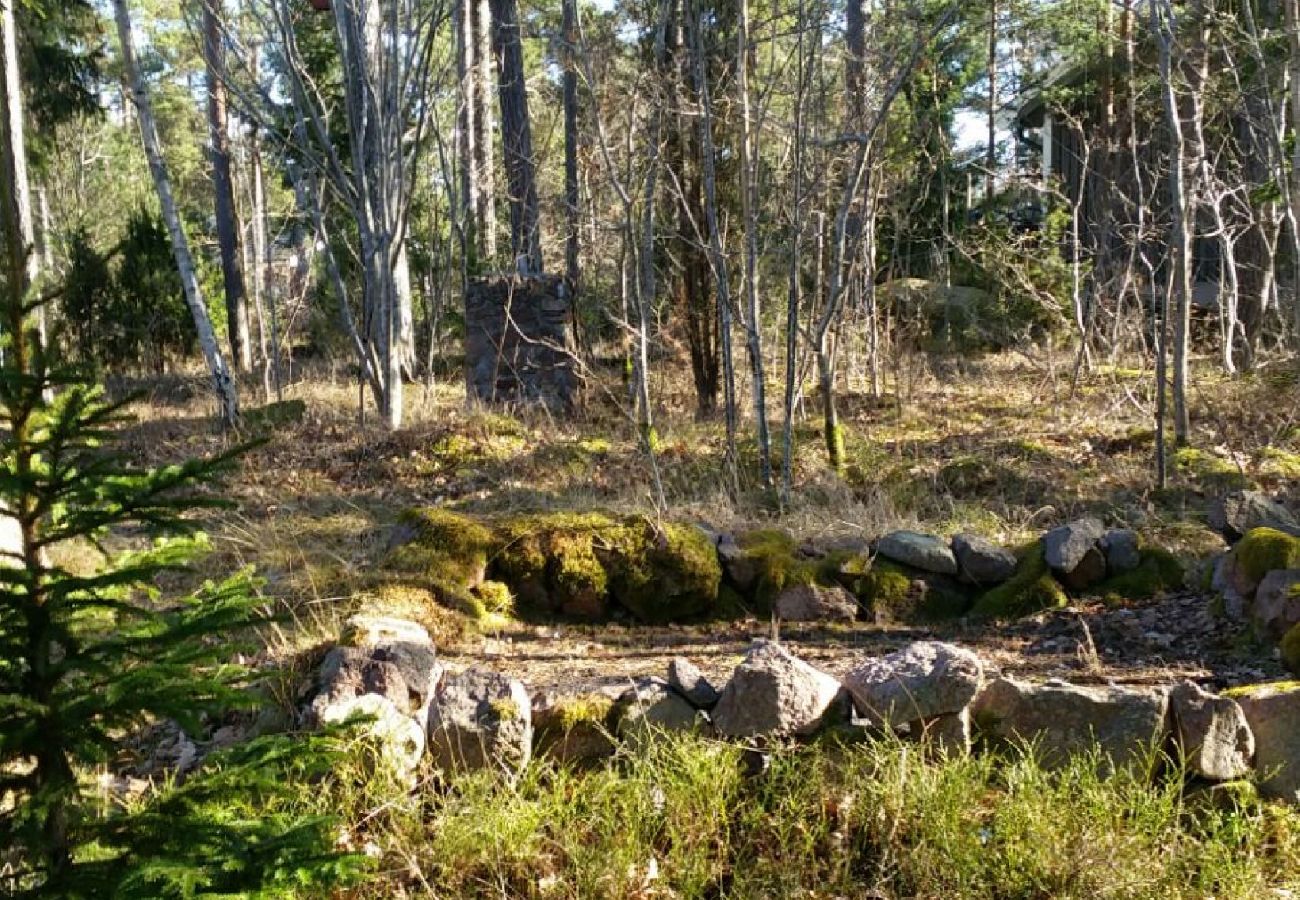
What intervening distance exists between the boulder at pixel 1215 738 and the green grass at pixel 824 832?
10cm

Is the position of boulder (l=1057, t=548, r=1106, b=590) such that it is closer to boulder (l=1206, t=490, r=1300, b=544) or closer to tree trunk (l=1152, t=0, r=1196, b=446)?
boulder (l=1206, t=490, r=1300, b=544)

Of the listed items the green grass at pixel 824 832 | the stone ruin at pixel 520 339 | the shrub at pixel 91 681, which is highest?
the stone ruin at pixel 520 339

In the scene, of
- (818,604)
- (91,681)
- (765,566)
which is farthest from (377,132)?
(91,681)

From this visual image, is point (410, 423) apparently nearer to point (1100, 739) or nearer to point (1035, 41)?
point (1100, 739)

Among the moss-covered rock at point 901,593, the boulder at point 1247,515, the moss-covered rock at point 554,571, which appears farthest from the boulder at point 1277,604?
the moss-covered rock at point 554,571

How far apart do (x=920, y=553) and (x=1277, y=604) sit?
1529 millimetres

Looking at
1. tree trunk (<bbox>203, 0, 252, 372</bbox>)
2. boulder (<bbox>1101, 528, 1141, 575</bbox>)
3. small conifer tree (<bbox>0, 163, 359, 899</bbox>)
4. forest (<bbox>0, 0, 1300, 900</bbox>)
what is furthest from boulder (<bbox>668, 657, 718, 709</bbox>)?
tree trunk (<bbox>203, 0, 252, 372</bbox>)

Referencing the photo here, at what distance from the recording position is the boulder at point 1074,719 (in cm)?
331

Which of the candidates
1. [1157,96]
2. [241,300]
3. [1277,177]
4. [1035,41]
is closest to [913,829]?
[1277,177]

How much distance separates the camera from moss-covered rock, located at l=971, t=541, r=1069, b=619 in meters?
5.04

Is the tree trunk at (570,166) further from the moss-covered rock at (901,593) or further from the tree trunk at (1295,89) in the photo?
the tree trunk at (1295,89)

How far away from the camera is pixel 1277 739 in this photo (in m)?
3.23

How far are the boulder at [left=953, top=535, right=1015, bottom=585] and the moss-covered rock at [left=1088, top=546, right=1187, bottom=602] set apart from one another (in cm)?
41

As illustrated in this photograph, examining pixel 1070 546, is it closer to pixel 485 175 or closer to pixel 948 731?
pixel 948 731
